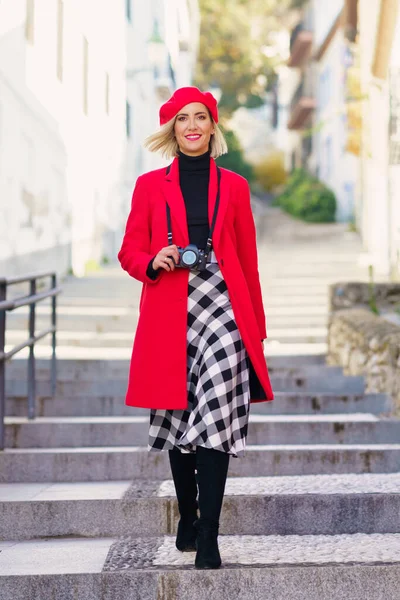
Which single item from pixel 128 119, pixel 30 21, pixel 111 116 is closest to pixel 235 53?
pixel 128 119

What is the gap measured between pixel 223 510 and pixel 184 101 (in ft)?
5.33

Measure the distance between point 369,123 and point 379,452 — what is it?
11.1 meters

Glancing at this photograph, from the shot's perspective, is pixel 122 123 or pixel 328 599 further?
pixel 122 123

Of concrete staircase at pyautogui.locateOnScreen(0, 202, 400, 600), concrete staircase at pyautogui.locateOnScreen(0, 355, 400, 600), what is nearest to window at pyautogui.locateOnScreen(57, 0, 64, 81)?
concrete staircase at pyautogui.locateOnScreen(0, 202, 400, 600)

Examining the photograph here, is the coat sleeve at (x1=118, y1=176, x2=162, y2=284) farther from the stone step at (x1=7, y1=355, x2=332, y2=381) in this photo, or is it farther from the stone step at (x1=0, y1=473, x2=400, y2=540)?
the stone step at (x1=7, y1=355, x2=332, y2=381)

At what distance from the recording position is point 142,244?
3.81 m

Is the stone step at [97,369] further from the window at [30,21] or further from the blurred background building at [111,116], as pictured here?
the window at [30,21]

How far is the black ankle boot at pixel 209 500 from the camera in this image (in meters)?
3.56

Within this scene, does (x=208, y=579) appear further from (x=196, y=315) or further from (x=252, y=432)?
(x=252, y=432)

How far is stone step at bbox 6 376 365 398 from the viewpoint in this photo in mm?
7086

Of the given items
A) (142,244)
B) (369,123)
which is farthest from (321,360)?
(369,123)

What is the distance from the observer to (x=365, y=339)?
22.8ft

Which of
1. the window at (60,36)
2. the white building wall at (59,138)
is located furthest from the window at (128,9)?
the window at (60,36)

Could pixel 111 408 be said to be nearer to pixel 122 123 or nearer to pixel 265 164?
pixel 122 123
